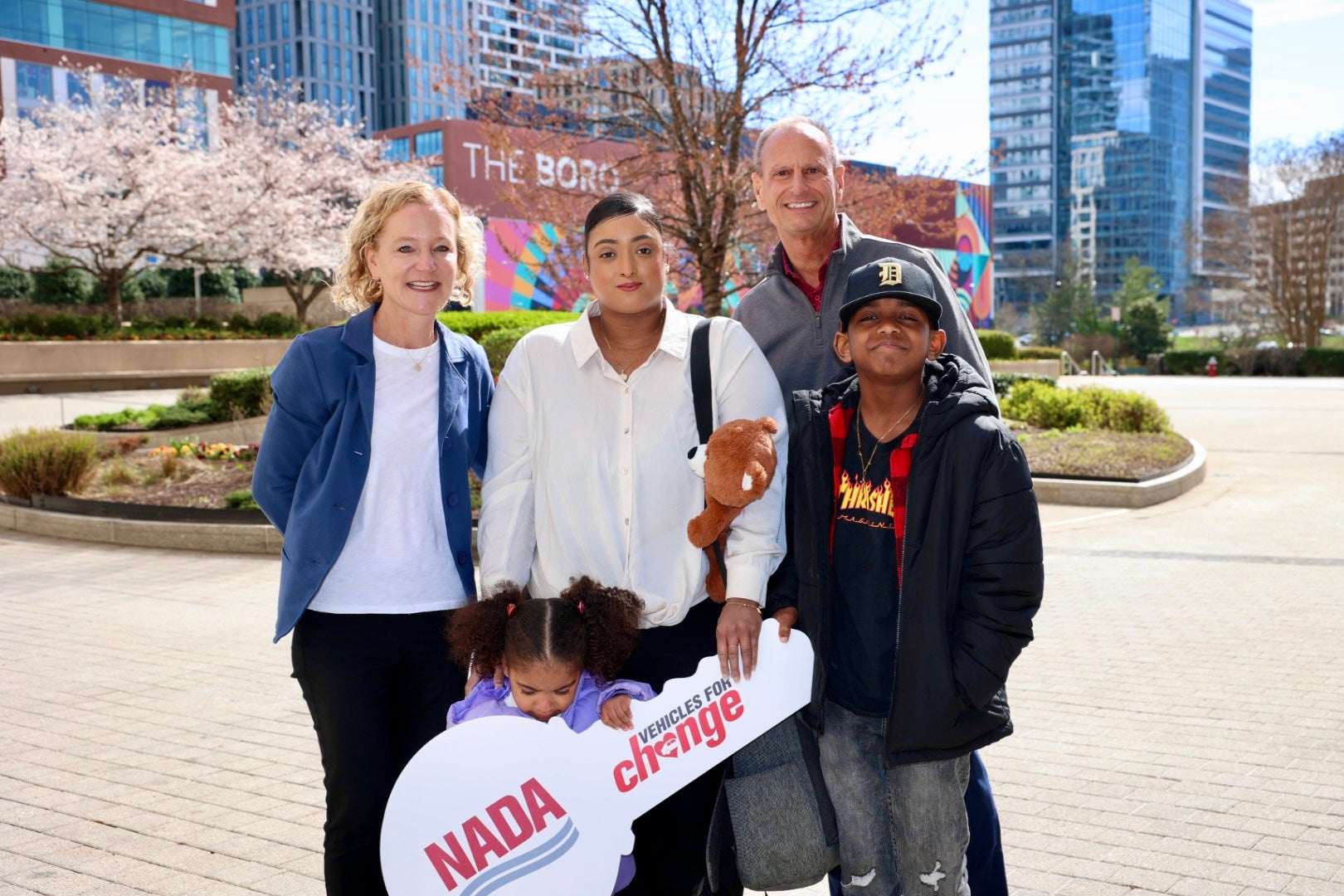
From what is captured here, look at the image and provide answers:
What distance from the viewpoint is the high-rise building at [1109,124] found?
142750 millimetres

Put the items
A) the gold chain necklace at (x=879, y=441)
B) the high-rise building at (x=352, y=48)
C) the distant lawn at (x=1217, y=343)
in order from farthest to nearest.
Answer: the high-rise building at (x=352, y=48) < the distant lawn at (x=1217, y=343) < the gold chain necklace at (x=879, y=441)

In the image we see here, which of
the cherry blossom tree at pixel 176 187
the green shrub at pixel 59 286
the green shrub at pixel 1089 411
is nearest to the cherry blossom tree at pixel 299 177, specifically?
the cherry blossom tree at pixel 176 187

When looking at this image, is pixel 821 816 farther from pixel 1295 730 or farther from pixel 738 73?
pixel 738 73

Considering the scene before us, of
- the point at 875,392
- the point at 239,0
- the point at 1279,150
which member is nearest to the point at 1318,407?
the point at 875,392

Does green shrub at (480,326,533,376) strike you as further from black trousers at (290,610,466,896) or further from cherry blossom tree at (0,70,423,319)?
cherry blossom tree at (0,70,423,319)

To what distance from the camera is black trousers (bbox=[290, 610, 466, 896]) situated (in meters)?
2.89

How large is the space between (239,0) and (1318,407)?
367ft

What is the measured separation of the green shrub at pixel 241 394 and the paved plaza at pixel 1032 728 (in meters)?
6.51

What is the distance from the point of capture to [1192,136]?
5797 inches

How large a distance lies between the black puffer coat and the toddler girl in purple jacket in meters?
0.64

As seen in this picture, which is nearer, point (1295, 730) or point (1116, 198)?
point (1295, 730)

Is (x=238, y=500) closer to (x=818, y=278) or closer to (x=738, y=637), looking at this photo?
(x=818, y=278)

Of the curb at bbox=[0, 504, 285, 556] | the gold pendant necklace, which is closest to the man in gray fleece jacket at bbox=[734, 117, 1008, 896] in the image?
→ the gold pendant necklace

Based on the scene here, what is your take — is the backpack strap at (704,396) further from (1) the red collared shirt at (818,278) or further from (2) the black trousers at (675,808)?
(1) the red collared shirt at (818,278)
